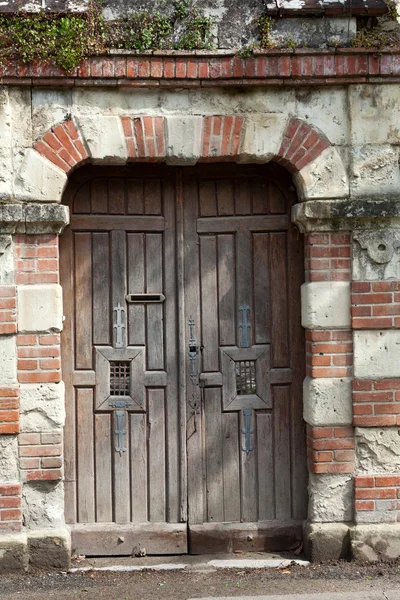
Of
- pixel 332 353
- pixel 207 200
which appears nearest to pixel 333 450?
pixel 332 353

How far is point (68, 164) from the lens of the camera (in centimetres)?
491

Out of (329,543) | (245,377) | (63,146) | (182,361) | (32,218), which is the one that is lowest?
(329,543)

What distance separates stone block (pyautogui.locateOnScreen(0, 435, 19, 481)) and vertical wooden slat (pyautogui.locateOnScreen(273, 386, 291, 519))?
1.82 m

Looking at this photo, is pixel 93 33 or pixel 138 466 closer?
pixel 93 33

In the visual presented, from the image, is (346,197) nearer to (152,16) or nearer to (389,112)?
(389,112)

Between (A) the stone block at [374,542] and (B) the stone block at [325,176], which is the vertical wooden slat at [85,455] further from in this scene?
(B) the stone block at [325,176]

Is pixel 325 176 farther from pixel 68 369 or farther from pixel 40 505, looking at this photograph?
pixel 40 505

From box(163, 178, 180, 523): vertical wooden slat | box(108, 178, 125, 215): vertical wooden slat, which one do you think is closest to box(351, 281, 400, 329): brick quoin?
box(163, 178, 180, 523): vertical wooden slat

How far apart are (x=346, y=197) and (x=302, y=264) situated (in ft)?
1.94

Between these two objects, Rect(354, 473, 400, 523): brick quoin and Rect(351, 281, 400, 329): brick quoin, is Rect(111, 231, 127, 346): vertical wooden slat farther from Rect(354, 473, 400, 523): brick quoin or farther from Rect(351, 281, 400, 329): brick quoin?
Rect(354, 473, 400, 523): brick quoin

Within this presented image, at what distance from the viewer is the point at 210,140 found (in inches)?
197

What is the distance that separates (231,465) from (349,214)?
6.38 feet

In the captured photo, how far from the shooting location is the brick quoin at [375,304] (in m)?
5.01

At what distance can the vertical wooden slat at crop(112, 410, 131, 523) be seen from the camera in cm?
525
